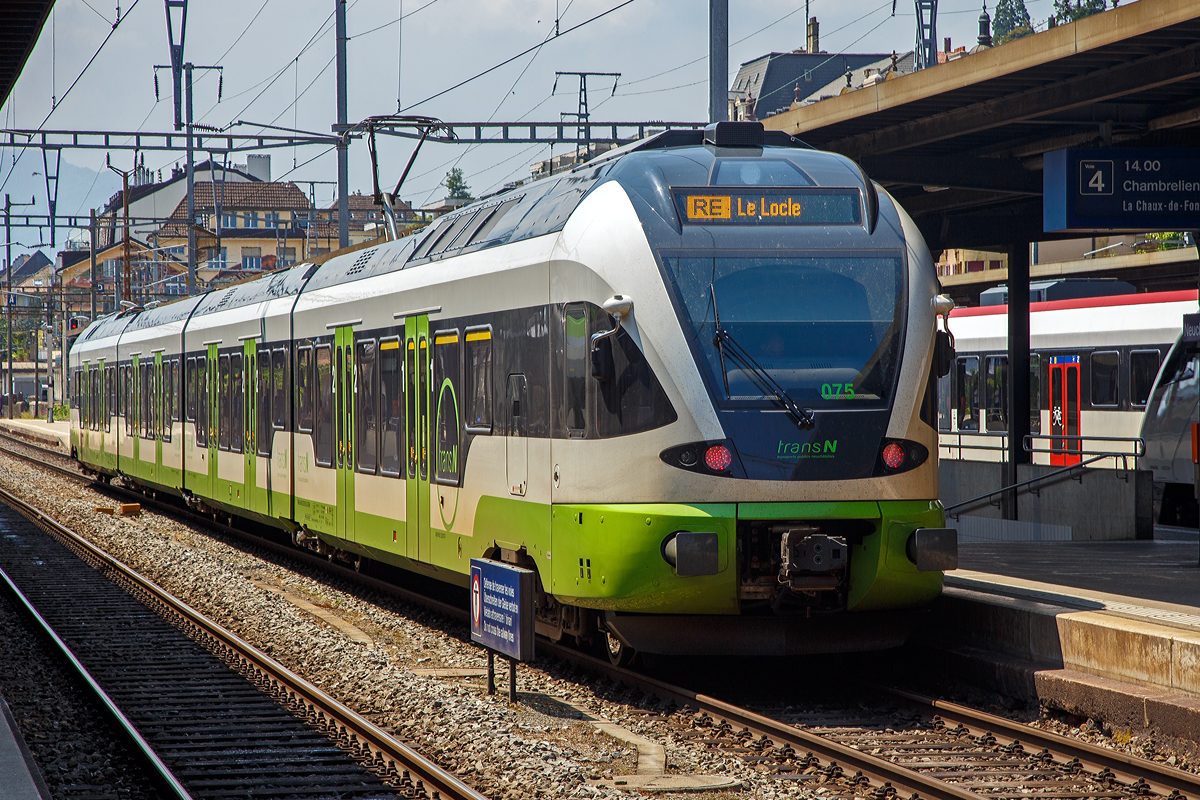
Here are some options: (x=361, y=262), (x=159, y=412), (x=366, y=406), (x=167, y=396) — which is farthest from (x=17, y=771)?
(x=159, y=412)

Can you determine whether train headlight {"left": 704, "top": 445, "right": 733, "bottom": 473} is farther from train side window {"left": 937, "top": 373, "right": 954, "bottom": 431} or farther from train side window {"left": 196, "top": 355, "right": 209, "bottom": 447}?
train side window {"left": 937, "top": 373, "right": 954, "bottom": 431}

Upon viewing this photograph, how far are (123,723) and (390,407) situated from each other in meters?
4.49

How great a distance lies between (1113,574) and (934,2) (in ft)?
76.8

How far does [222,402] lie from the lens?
19.6 meters

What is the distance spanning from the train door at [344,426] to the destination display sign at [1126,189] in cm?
671

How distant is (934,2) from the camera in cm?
3256

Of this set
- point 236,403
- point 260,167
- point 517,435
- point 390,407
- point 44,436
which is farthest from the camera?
point 260,167

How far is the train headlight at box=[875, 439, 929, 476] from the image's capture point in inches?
344

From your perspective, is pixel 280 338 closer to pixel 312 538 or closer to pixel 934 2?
pixel 312 538

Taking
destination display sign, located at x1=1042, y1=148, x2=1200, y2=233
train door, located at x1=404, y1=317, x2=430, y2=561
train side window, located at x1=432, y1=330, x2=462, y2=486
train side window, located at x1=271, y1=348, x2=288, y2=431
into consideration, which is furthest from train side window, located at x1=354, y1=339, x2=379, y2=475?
destination display sign, located at x1=1042, y1=148, x2=1200, y2=233

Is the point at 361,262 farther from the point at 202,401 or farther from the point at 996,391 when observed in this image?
the point at 996,391

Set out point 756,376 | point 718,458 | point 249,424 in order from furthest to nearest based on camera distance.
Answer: point 249,424
point 756,376
point 718,458

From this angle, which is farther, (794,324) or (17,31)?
(17,31)

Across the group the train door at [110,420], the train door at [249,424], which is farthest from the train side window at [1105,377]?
the train door at [110,420]
